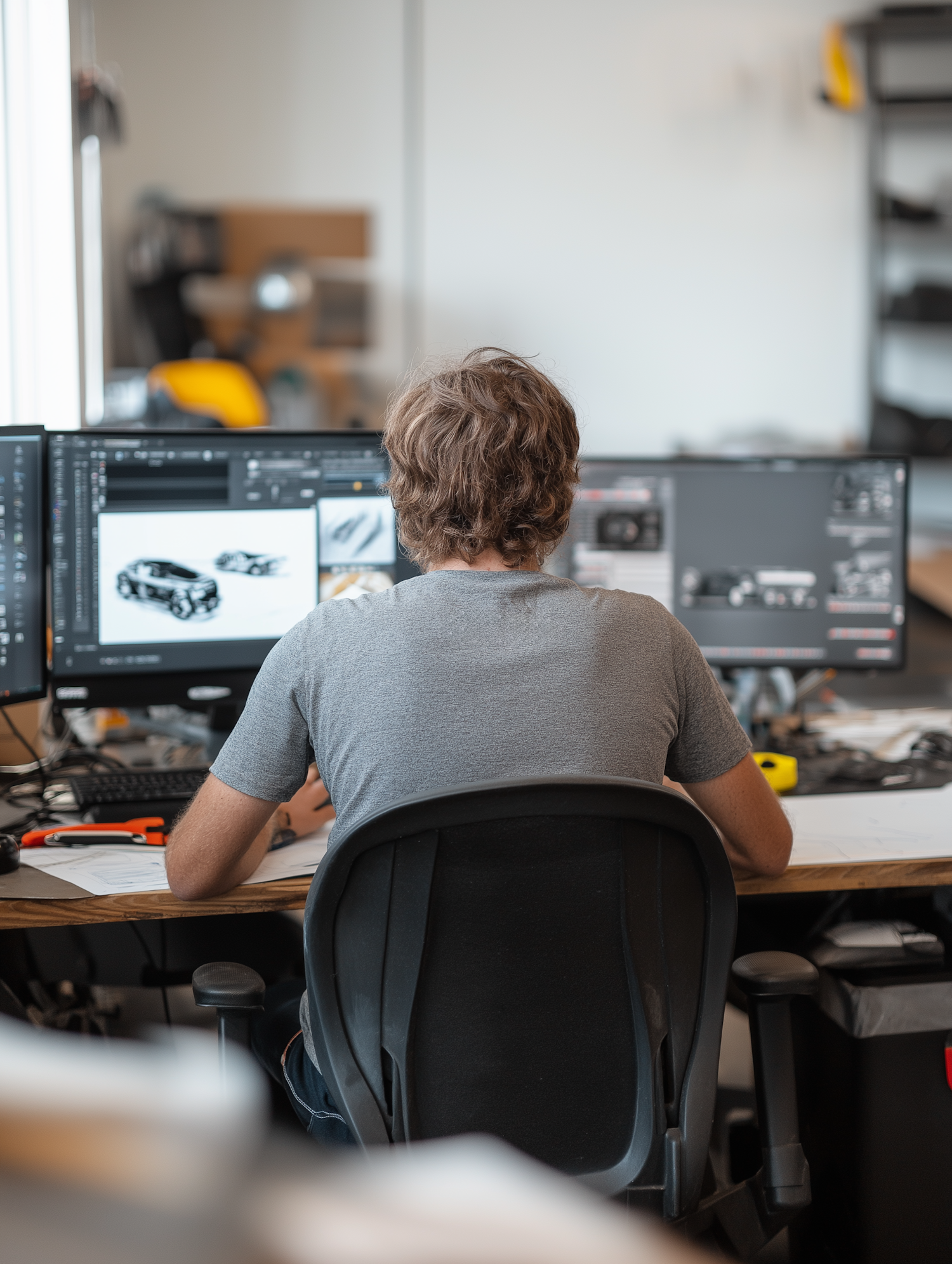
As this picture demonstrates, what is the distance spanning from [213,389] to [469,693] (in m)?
3.16

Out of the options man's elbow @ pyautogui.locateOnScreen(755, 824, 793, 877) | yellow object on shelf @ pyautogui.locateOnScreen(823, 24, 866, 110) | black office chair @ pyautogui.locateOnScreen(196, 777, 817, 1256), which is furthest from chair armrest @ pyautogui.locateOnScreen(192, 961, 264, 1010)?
yellow object on shelf @ pyautogui.locateOnScreen(823, 24, 866, 110)

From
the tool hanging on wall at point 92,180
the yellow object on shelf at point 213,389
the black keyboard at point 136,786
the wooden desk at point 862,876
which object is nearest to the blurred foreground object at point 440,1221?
the wooden desk at point 862,876

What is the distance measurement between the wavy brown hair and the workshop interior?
0.08 meters

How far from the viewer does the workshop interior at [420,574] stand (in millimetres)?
911

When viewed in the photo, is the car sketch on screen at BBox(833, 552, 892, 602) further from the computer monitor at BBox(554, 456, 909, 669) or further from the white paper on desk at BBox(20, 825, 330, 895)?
the white paper on desk at BBox(20, 825, 330, 895)

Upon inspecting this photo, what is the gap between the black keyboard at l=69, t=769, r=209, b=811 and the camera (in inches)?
62.4

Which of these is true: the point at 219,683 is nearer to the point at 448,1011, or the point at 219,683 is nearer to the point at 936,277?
the point at 448,1011

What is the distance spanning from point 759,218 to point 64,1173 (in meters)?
5.00

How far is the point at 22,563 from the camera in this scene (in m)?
1.61

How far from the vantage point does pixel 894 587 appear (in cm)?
196

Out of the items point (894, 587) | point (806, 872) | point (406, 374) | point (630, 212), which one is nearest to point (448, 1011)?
point (806, 872)

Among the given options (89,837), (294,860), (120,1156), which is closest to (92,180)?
(89,837)

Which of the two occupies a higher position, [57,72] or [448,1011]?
[57,72]

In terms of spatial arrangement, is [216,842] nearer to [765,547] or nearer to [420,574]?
[420,574]
